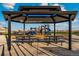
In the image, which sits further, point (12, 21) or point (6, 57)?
point (12, 21)

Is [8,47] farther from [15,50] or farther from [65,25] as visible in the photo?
[65,25]

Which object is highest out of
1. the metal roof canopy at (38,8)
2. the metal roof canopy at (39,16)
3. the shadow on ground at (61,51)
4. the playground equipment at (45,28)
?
the metal roof canopy at (38,8)

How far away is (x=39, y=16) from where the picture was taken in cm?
1116

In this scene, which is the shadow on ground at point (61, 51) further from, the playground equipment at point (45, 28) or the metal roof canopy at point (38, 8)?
the metal roof canopy at point (38, 8)

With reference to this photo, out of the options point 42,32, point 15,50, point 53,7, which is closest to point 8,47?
point 15,50

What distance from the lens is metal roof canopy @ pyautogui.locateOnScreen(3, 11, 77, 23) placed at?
35.7 ft

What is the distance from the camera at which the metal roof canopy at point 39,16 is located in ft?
35.7

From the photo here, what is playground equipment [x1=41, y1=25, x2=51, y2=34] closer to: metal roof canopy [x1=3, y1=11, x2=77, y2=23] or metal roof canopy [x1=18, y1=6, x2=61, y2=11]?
metal roof canopy [x1=3, y1=11, x2=77, y2=23]

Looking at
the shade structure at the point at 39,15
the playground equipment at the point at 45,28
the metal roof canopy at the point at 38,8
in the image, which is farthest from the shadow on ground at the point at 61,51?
the metal roof canopy at the point at 38,8

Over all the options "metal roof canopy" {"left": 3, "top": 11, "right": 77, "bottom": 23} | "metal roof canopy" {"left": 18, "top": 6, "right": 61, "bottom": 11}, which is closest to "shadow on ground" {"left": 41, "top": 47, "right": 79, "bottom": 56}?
"metal roof canopy" {"left": 3, "top": 11, "right": 77, "bottom": 23}

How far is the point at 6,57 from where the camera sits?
34.2ft

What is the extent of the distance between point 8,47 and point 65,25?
80.3 inches

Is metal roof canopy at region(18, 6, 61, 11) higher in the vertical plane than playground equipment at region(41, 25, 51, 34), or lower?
higher

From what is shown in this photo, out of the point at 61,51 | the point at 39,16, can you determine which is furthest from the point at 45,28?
the point at 61,51
